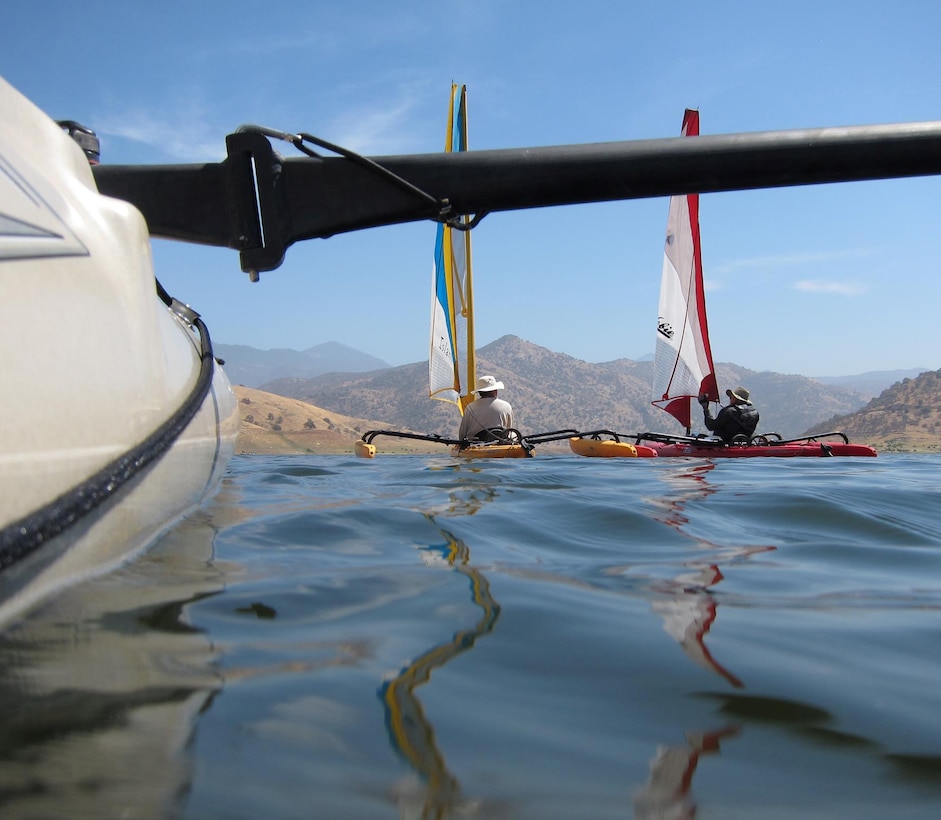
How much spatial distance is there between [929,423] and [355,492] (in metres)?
64.0

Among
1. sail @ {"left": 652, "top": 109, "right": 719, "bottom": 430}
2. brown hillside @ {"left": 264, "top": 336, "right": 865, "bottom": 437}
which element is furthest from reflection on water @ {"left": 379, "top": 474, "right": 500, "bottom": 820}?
Answer: brown hillside @ {"left": 264, "top": 336, "right": 865, "bottom": 437}

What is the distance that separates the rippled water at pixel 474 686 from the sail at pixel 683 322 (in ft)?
44.8

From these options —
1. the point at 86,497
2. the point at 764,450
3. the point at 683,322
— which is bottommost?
the point at 764,450

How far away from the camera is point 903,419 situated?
61500mm

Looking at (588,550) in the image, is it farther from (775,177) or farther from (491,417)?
(491,417)

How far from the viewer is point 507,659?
5.11ft

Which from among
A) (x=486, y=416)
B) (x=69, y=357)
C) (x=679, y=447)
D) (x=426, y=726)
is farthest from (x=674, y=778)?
(x=679, y=447)

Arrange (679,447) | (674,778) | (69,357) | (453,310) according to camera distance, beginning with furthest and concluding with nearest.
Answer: (453,310) < (679,447) < (69,357) < (674,778)

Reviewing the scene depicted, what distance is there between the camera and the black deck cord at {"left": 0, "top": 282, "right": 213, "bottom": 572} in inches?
51.2

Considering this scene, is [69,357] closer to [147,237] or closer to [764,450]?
[147,237]

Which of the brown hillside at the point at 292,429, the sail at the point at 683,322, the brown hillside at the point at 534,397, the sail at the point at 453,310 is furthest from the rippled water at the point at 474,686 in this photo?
the brown hillside at the point at 534,397

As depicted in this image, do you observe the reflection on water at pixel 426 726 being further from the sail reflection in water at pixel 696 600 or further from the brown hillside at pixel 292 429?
the brown hillside at pixel 292 429

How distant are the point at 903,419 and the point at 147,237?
67980 millimetres

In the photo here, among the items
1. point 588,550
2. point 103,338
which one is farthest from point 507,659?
point 588,550
